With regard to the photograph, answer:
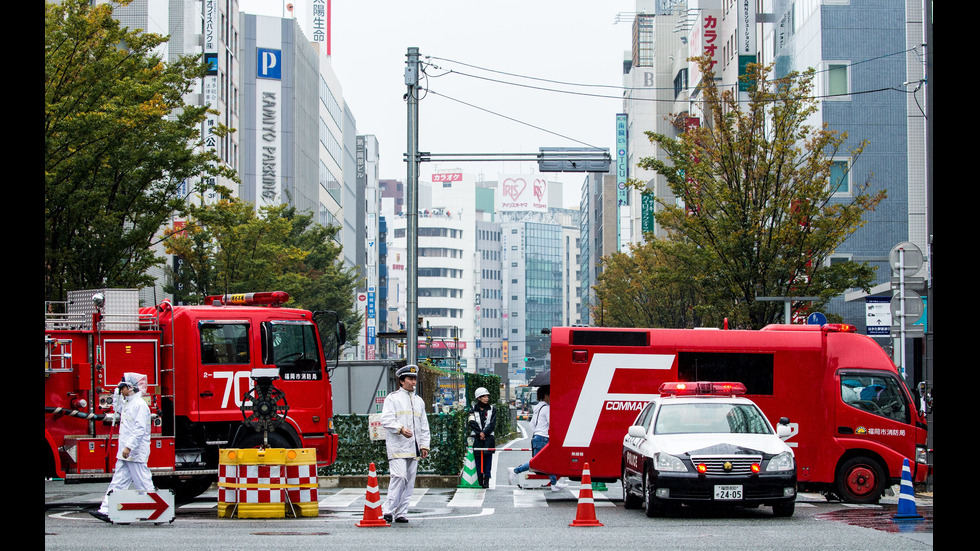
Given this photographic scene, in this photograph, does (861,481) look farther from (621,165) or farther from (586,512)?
(621,165)

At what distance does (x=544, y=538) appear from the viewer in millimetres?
11445

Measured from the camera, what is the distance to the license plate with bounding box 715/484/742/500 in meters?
13.2

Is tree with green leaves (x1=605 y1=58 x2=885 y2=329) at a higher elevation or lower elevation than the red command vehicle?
higher

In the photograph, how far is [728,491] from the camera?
1317 centimetres

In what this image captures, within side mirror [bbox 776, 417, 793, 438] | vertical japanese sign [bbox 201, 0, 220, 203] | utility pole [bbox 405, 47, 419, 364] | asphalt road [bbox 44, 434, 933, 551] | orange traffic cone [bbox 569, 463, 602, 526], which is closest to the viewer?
asphalt road [bbox 44, 434, 933, 551]

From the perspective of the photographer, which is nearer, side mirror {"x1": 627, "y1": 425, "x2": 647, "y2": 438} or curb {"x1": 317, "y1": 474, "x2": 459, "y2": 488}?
side mirror {"x1": 627, "y1": 425, "x2": 647, "y2": 438}

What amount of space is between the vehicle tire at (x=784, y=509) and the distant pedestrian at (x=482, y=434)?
7006 millimetres

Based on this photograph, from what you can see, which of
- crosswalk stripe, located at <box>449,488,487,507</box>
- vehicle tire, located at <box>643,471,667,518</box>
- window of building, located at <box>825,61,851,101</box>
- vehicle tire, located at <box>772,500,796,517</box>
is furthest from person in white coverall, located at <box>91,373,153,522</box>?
window of building, located at <box>825,61,851,101</box>

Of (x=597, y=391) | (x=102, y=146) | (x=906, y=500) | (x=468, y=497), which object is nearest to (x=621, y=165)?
(x=102, y=146)

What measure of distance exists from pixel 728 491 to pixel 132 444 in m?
7.18

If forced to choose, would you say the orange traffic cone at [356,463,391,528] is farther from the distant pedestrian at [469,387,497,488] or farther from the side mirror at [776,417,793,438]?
the distant pedestrian at [469,387,497,488]

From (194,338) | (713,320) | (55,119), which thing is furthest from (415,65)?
(713,320)

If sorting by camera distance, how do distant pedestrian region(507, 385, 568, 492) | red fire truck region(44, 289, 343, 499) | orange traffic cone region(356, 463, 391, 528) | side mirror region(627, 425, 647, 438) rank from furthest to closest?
distant pedestrian region(507, 385, 568, 492) → red fire truck region(44, 289, 343, 499) → side mirror region(627, 425, 647, 438) → orange traffic cone region(356, 463, 391, 528)

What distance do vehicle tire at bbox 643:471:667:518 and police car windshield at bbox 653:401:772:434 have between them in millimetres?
717
